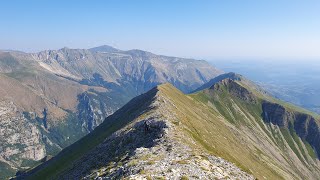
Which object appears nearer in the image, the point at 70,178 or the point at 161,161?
the point at 161,161

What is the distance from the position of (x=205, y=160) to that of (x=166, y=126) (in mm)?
27796

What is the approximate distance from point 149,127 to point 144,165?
3126cm

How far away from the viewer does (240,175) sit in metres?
49.2

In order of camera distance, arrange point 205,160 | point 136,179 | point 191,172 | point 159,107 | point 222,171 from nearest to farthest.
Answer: point 136,179 < point 191,172 < point 222,171 < point 205,160 < point 159,107

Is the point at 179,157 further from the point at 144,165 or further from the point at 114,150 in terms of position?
the point at 114,150

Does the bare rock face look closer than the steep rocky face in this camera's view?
Yes

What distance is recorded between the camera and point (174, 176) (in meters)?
41.8

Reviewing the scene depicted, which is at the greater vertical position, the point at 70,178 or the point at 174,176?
the point at 174,176

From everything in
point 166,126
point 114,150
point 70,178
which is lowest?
point 70,178

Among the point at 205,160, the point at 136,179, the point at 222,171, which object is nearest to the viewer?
the point at 136,179

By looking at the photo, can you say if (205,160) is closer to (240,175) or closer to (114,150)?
(240,175)

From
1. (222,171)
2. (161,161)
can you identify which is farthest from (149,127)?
(222,171)

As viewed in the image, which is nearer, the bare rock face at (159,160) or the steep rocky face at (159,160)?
the bare rock face at (159,160)

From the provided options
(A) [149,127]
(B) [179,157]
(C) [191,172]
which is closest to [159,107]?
(A) [149,127]
